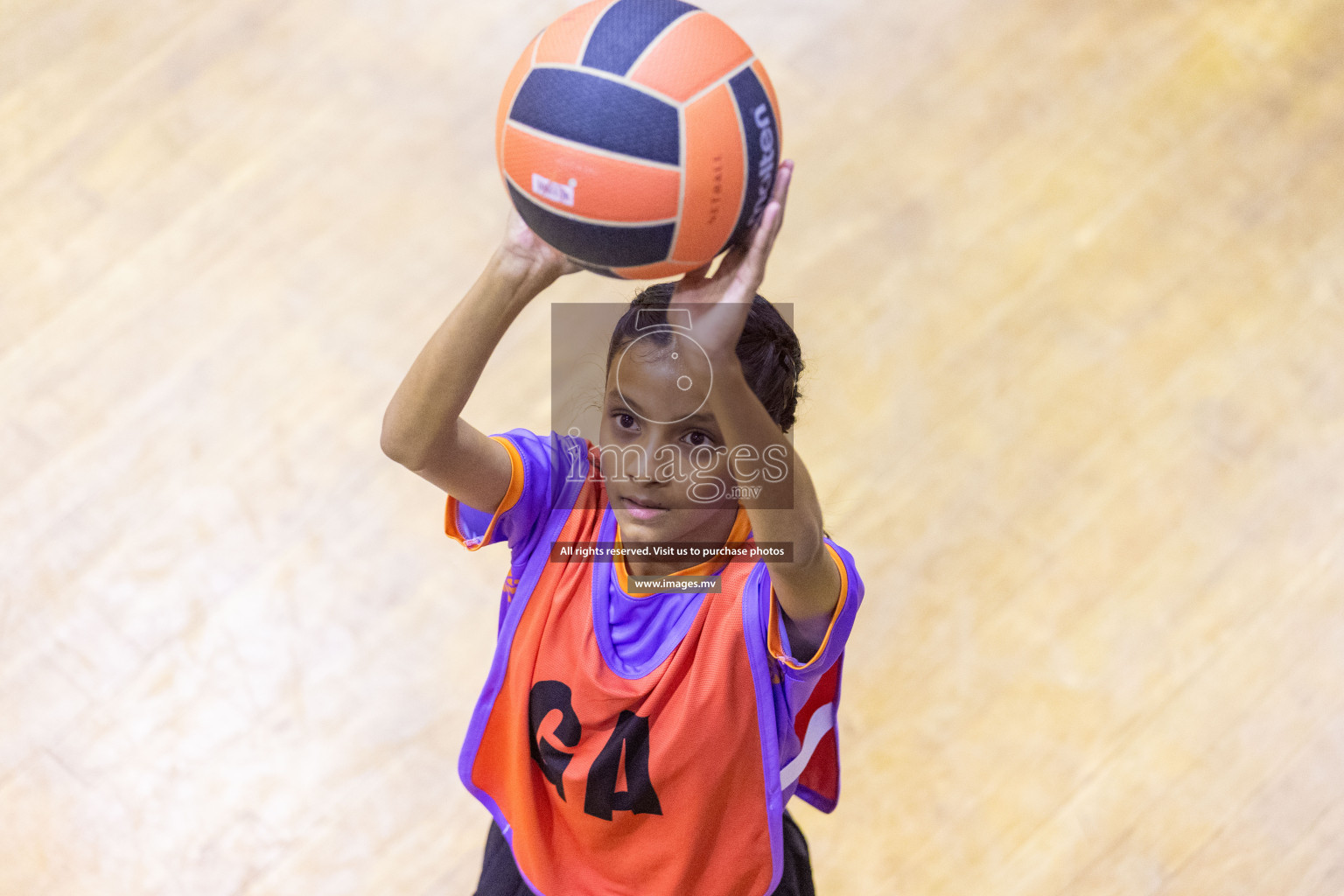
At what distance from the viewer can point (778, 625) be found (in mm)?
1192

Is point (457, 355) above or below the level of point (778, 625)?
above

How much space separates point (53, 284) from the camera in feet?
9.21

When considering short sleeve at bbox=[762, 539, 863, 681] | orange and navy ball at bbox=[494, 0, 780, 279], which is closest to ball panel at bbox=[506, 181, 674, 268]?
orange and navy ball at bbox=[494, 0, 780, 279]

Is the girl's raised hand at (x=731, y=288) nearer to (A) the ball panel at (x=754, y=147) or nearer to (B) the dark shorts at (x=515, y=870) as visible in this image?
(A) the ball panel at (x=754, y=147)

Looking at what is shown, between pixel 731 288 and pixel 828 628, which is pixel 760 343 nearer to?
pixel 731 288

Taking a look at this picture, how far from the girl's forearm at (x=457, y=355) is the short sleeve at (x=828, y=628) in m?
0.40

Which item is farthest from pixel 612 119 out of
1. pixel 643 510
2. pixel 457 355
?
pixel 643 510

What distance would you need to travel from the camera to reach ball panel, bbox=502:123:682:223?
111 cm

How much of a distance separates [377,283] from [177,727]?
45.0 inches

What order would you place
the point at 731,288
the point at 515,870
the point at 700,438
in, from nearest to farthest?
1. the point at 731,288
2. the point at 700,438
3. the point at 515,870

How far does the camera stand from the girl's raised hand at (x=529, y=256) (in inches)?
46.4

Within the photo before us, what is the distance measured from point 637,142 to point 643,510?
40cm

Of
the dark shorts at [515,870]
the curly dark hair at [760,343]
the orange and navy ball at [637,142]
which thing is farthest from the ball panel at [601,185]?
the dark shorts at [515,870]

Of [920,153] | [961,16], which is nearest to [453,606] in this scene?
[920,153]
